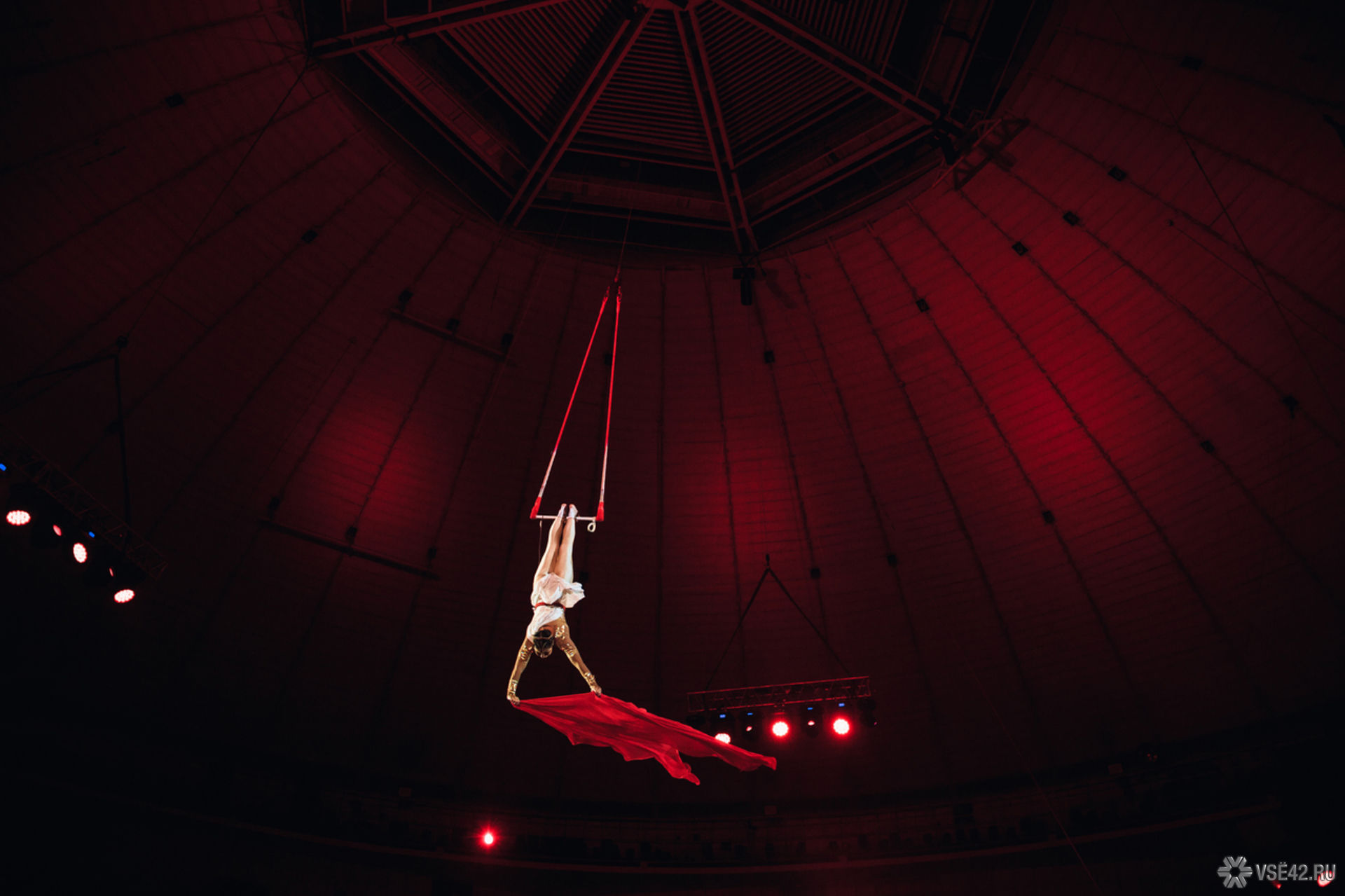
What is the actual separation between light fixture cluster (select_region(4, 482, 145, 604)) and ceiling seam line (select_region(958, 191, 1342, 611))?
16317mm

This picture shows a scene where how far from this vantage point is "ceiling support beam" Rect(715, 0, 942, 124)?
45.9ft

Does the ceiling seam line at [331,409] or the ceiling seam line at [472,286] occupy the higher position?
the ceiling seam line at [472,286]

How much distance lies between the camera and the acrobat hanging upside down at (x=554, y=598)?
10.8m

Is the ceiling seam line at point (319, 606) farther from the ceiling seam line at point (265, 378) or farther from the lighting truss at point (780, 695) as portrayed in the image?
the lighting truss at point (780, 695)

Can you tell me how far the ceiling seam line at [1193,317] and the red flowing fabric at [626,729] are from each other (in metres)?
11.1

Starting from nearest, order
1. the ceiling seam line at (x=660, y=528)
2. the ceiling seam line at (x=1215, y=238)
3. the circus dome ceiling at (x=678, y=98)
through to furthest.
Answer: the ceiling seam line at (x=1215, y=238) < the circus dome ceiling at (x=678, y=98) < the ceiling seam line at (x=660, y=528)

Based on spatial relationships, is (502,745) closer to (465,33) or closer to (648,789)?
(648,789)

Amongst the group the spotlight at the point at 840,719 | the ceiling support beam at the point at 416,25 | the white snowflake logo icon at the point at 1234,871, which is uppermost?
the ceiling support beam at the point at 416,25

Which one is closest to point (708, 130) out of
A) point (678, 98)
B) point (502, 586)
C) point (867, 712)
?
point (678, 98)

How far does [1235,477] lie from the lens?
49.7 ft

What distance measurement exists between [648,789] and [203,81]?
54.1ft

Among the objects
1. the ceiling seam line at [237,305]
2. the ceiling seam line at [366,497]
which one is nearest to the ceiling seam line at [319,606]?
the ceiling seam line at [366,497]

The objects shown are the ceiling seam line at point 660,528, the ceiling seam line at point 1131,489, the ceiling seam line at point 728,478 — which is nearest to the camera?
the ceiling seam line at point 1131,489

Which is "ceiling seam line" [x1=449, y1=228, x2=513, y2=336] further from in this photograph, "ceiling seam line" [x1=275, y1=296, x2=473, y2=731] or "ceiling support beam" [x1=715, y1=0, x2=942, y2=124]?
"ceiling support beam" [x1=715, y1=0, x2=942, y2=124]
